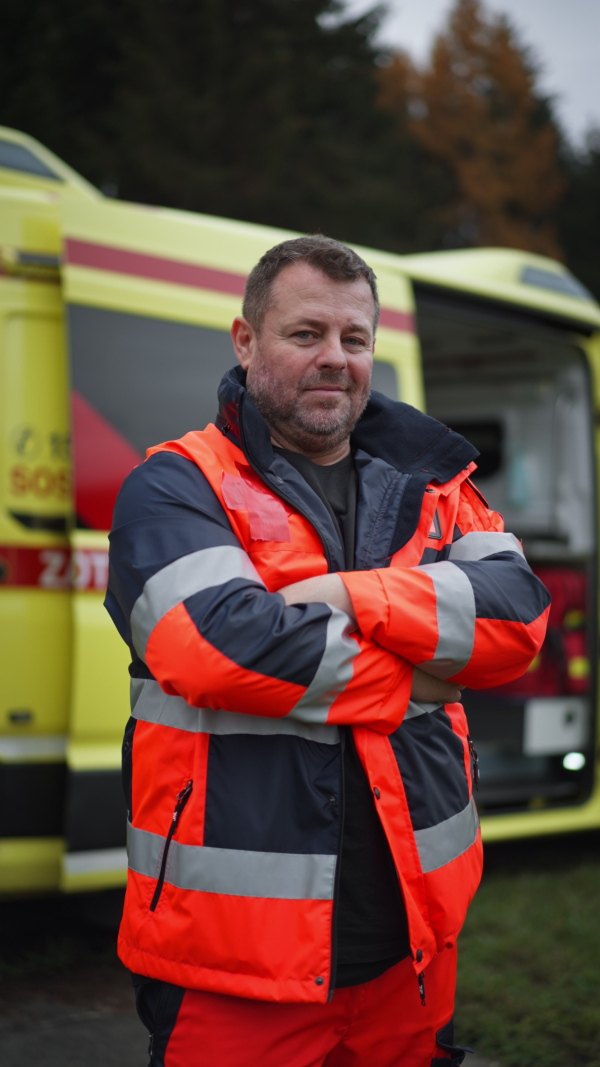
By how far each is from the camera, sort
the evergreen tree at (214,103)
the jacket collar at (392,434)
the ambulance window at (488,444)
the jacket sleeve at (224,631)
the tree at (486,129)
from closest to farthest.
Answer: the jacket sleeve at (224,631), the jacket collar at (392,434), the ambulance window at (488,444), the evergreen tree at (214,103), the tree at (486,129)

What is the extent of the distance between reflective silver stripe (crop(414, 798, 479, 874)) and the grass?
4.89ft

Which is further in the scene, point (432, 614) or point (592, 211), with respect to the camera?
point (592, 211)

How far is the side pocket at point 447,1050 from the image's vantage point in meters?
1.80

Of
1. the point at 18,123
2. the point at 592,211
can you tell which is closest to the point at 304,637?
the point at 18,123

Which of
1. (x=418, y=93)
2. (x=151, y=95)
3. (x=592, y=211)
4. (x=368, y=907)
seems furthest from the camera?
(x=592, y=211)

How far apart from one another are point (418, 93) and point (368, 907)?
1008 inches

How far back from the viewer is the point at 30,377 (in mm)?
3225

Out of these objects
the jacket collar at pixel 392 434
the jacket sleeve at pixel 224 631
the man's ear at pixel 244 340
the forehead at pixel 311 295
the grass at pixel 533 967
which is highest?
the forehead at pixel 311 295

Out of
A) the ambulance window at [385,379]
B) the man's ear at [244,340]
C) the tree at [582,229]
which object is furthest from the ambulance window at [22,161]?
the tree at [582,229]

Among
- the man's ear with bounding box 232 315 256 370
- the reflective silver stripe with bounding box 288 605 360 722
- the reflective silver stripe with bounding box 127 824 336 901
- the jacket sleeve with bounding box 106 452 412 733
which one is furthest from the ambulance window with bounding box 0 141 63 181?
the reflective silver stripe with bounding box 127 824 336 901

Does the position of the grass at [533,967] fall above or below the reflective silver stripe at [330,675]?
below

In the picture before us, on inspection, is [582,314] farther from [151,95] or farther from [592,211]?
[592,211]

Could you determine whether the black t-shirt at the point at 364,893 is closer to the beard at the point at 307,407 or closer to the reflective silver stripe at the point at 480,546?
the reflective silver stripe at the point at 480,546

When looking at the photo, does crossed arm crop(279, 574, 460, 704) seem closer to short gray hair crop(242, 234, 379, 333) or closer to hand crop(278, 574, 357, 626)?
hand crop(278, 574, 357, 626)
